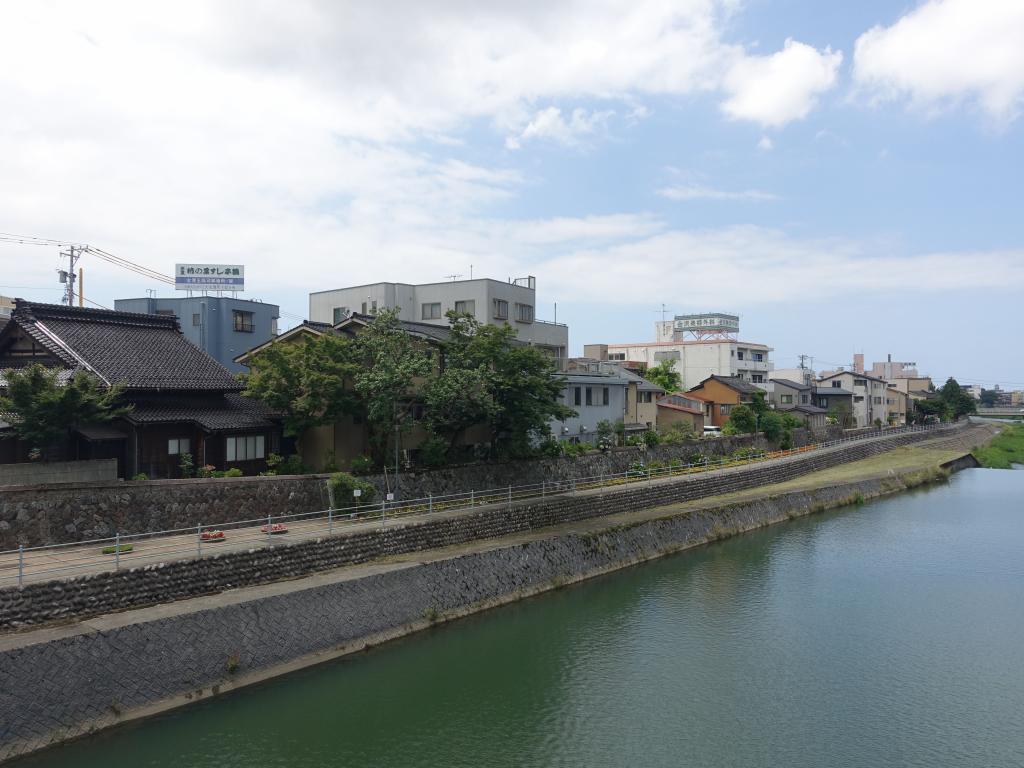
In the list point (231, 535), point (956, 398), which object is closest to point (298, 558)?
point (231, 535)

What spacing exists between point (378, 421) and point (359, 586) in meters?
9.64

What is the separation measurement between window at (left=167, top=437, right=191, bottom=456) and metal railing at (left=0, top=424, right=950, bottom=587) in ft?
12.5

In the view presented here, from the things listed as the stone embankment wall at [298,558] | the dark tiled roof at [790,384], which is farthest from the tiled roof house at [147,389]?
the dark tiled roof at [790,384]

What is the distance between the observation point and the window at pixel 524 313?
48781 millimetres

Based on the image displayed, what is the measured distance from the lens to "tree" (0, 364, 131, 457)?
22.0m

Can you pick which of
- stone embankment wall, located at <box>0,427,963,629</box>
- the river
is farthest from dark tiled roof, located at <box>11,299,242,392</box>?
the river

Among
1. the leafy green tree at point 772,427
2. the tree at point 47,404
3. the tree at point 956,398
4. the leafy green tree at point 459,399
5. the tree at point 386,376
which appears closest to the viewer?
the tree at point 47,404

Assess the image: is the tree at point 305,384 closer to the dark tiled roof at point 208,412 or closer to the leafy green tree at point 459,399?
the dark tiled roof at point 208,412

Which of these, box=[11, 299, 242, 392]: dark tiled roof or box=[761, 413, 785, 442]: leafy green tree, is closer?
box=[11, 299, 242, 392]: dark tiled roof

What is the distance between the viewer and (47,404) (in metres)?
22.1

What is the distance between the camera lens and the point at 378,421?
99.0 feet

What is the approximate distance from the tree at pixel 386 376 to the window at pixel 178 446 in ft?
20.8

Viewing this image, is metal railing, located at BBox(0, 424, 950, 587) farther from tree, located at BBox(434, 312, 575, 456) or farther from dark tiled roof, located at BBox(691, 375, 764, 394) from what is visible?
dark tiled roof, located at BBox(691, 375, 764, 394)

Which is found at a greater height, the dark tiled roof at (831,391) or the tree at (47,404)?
the dark tiled roof at (831,391)
